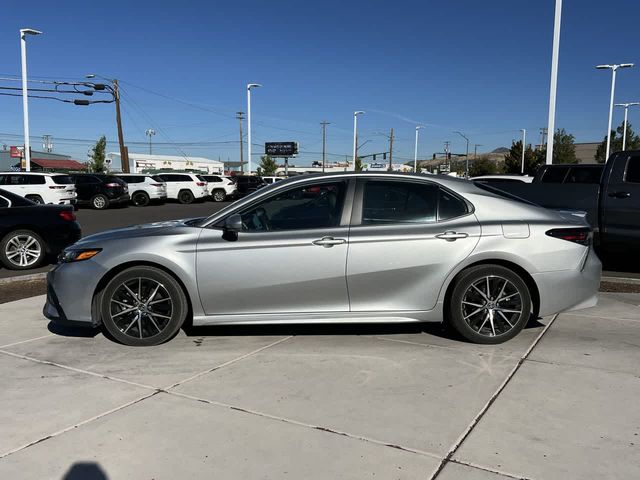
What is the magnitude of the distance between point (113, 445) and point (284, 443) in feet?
3.20

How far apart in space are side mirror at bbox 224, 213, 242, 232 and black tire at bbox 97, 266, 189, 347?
0.67 meters

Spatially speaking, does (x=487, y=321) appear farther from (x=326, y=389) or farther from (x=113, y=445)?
(x=113, y=445)

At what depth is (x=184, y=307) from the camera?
478 centimetres

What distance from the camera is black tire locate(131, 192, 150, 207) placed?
91.2 feet

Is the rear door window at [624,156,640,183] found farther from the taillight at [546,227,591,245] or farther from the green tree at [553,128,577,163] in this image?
the green tree at [553,128,577,163]

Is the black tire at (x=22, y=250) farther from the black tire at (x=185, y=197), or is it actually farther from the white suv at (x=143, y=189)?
the black tire at (x=185, y=197)

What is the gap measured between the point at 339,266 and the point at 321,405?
134 cm

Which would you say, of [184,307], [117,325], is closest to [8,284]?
[117,325]

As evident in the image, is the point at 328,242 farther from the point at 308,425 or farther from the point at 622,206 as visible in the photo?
the point at 622,206

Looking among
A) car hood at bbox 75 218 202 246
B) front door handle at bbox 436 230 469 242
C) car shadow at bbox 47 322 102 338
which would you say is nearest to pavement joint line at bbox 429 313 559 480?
front door handle at bbox 436 230 469 242

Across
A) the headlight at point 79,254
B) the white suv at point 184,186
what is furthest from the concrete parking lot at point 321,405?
the white suv at point 184,186

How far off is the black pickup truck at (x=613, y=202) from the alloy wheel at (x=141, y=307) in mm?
6200

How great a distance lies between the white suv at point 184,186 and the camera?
30.6 metres

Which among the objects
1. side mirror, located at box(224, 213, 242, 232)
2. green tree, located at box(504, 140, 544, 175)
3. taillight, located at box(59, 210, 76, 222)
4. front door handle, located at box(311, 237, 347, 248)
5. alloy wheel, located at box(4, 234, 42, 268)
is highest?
green tree, located at box(504, 140, 544, 175)
